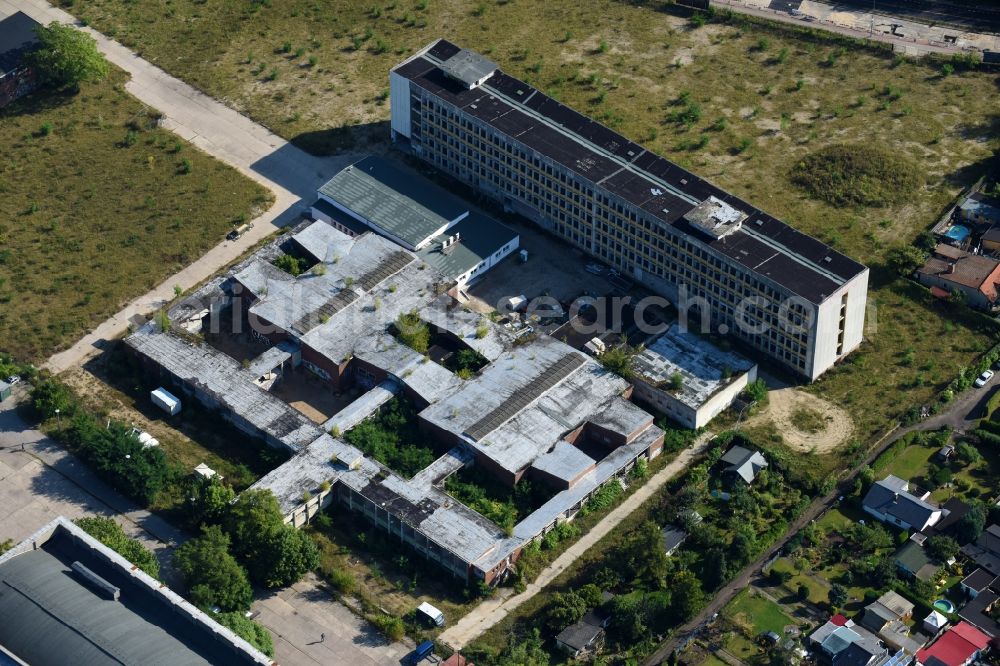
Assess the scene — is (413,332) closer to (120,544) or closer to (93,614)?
(120,544)

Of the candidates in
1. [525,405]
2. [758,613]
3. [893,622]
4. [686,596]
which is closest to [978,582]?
[893,622]

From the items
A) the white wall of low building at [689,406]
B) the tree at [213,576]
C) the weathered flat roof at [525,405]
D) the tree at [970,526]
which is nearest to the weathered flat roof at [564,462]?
the weathered flat roof at [525,405]

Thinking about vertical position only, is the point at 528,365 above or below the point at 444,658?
above

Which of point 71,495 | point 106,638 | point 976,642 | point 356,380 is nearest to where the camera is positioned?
point 106,638

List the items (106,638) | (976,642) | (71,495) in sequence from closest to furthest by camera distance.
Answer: (106,638) → (976,642) → (71,495)

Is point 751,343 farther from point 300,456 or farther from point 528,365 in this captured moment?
point 300,456

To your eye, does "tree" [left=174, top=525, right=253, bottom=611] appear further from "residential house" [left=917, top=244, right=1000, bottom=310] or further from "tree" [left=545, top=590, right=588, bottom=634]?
"residential house" [left=917, top=244, right=1000, bottom=310]

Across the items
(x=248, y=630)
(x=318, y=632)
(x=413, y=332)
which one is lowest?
(x=318, y=632)

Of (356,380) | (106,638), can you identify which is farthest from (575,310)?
(106,638)
